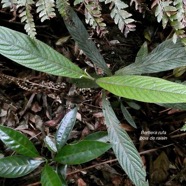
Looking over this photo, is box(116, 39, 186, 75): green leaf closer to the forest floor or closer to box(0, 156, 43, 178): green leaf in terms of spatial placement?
the forest floor

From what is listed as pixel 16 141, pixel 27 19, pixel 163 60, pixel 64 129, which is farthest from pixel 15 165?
pixel 163 60

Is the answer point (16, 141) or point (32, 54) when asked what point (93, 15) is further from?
point (16, 141)

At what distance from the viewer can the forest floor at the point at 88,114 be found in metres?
1.49

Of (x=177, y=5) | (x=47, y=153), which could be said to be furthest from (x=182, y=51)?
(x=47, y=153)

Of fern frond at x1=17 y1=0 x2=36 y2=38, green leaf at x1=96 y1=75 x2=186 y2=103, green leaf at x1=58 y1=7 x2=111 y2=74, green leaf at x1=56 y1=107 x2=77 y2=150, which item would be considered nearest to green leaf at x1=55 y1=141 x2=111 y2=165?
green leaf at x1=56 y1=107 x2=77 y2=150

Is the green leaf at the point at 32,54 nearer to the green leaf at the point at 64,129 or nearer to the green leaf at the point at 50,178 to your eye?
the green leaf at the point at 64,129

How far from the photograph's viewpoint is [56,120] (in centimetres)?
150

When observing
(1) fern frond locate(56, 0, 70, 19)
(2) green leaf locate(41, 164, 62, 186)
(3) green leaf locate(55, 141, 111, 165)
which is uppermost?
(1) fern frond locate(56, 0, 70, 19)

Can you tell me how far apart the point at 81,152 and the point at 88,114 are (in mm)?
414

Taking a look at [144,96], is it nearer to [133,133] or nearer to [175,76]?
[175,76]

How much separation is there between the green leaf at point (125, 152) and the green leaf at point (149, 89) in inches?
6.8

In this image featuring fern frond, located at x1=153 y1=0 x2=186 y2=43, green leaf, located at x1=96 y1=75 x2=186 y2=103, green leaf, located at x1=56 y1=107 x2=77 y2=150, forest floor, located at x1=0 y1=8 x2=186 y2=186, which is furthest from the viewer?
forest floor, located at x1=0 y1=8 x2=186 y2=186

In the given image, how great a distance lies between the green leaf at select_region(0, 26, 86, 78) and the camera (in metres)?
1.04

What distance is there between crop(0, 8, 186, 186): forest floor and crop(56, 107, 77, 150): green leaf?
0.24 meters
